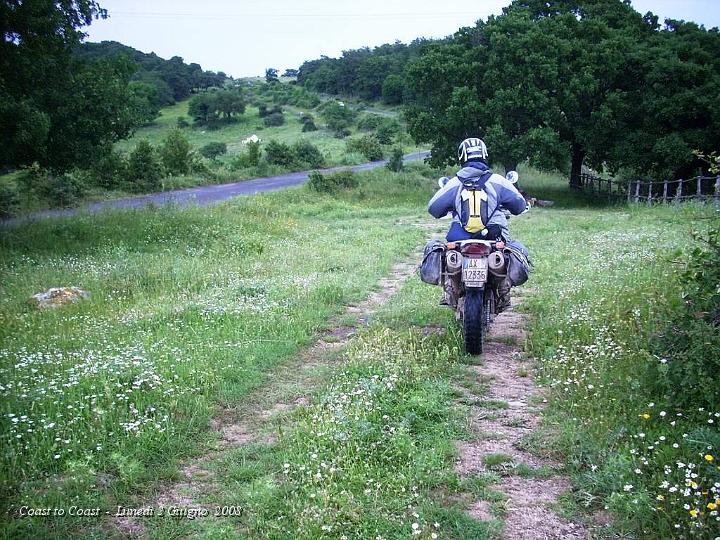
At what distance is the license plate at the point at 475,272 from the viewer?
6.50 m

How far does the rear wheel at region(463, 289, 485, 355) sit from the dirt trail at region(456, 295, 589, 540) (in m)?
0.19

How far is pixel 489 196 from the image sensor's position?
22.4ft

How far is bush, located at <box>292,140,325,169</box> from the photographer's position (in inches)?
1494

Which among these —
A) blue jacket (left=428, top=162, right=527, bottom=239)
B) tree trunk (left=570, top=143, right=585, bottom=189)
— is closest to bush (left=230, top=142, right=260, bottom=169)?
tree trunk (left=570, top=143, right=585, bottom=189)

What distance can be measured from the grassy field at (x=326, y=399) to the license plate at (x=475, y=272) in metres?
0.82

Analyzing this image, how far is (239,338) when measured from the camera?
7.29 m

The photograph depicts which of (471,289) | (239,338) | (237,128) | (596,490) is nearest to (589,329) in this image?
(471,289)

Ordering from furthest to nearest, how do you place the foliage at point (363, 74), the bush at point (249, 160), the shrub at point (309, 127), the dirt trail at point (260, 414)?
the foliage at point (363, 74) → the shrub at point (309, 127) → the bush at point (249, 160) → the dirt trail at point (260, 414)

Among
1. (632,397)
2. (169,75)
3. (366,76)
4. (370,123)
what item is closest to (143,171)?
(632,397)

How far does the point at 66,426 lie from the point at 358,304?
5205mm

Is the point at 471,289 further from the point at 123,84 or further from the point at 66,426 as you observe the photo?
the point at 123,84

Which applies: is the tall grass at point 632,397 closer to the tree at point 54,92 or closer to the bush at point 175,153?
the tree at point 54,92

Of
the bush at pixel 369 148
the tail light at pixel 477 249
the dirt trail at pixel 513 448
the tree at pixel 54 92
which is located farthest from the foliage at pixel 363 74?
the dirt trail at pixel 513 448

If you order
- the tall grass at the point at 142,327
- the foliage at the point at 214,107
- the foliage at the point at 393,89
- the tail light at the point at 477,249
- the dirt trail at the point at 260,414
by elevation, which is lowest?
the dirt trail at the point at 260,414
